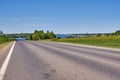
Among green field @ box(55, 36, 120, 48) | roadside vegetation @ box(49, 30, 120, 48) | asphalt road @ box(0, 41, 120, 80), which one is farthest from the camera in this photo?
roadside vegetation @ box(49, 30, 120, 48)

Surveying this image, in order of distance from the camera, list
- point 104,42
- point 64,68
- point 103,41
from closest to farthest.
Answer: point 64,68 → point 104,42 → point 103,41

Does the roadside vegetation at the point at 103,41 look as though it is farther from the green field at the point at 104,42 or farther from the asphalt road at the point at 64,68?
the asphalt road at the point at 64,68

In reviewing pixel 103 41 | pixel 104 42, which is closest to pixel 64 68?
pixel 104 42

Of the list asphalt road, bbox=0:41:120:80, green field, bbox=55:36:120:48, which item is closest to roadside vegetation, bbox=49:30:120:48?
green field, bbox=55:36:120:48

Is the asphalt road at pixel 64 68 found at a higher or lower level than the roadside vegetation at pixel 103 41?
higher

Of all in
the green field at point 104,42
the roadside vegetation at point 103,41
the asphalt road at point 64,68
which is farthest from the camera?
the roadside vegetation at point 103,41

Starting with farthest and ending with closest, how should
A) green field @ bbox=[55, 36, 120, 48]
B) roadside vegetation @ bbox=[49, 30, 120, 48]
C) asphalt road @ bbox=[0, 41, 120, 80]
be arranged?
roadside vegetation @ bbox=[49, 30, 120, 48], green field @ bbox=[55, 36, 120, 48], asphalt road @ bbox=[0, 41, 120, 80]

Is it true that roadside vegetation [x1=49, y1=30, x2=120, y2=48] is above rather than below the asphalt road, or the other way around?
below

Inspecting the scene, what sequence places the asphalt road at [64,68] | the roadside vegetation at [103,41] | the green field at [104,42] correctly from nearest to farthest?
the asphalt road at [64,68], the green field at [104,42], the roadside vegetation at [103,41]

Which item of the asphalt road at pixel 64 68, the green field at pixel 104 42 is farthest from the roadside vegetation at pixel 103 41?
the asphalt road at pixel 64 68

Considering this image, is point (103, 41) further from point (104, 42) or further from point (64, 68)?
point (64, 68)

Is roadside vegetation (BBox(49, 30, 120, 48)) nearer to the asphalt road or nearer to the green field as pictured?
the green field

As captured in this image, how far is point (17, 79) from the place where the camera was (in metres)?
9.70

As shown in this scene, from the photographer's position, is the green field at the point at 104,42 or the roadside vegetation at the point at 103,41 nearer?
the green field at the point at 104,42
